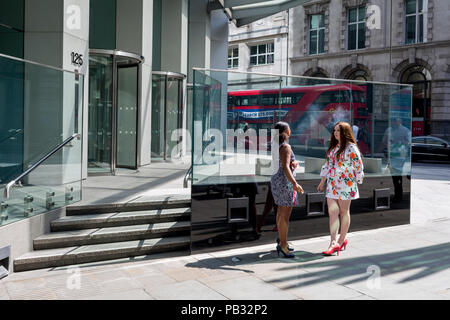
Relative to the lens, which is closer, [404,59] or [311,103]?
[311,103]

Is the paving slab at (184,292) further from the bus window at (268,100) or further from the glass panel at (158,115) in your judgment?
the glass panel at (158,115)

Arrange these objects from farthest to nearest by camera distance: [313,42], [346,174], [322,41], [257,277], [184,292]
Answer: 1. [313,42]
2. [322,41]
3. [346,174]
4. [257,277]
5. [184,292]

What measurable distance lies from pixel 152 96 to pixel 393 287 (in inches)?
404

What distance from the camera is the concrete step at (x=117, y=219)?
21.6ft

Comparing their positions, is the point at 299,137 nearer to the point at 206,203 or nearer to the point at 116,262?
the point at 206,203

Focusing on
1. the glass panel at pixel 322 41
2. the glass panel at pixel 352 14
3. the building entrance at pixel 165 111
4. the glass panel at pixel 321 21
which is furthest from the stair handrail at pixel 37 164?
the glass panel at pixel 321 21

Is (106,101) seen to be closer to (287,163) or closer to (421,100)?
(287,163)

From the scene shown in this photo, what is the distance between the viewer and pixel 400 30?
3391 centimetres

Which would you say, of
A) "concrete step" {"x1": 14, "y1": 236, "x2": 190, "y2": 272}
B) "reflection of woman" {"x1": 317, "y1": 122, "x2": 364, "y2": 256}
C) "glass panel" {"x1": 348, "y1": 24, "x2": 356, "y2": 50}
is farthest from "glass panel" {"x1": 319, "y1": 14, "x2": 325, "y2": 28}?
"concrete step" {"x1": 14, "y1": 236, "x2": 190, "y2": 272}

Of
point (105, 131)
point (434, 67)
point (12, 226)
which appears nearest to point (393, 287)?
point (12, 226)

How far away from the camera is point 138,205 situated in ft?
23.9

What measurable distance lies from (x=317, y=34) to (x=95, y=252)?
36.0m

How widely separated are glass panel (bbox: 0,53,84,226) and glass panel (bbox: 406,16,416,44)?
31.1 meters

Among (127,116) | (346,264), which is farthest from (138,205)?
(127,116)
